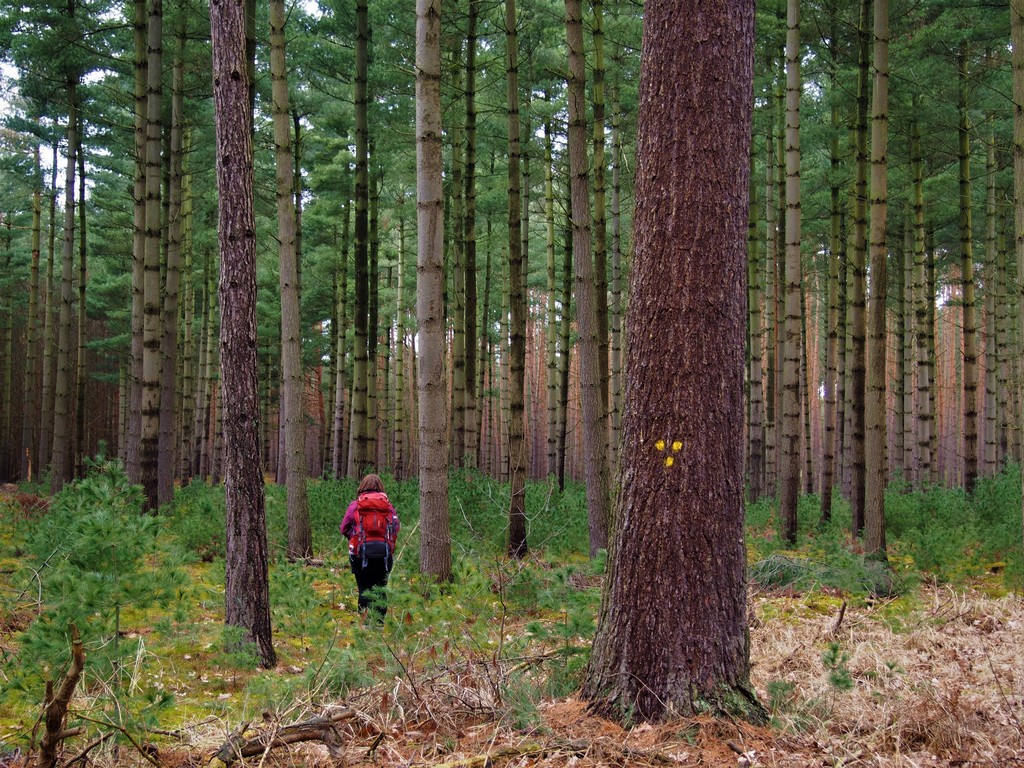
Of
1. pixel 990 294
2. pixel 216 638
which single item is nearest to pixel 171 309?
pixel 216 638

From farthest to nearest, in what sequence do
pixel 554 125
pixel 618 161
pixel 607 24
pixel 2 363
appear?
pixel 2 363
pixel 554 125
pixel 618 161
pixel 607 24

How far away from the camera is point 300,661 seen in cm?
708

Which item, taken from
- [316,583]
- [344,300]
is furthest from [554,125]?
[316,583]

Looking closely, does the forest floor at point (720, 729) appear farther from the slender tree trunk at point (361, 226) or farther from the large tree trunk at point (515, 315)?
the slender tree trunk at point (361, 226)

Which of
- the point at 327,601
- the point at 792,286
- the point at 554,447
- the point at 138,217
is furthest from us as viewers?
the point at 554,447

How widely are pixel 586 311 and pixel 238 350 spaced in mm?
4261

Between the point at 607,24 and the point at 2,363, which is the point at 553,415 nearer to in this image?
the point at 607,24

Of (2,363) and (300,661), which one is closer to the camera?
(300,661)

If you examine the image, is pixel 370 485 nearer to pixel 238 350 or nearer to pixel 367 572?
pixel 367 572

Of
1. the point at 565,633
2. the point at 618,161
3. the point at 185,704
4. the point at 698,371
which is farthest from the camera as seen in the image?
the point at 618,161

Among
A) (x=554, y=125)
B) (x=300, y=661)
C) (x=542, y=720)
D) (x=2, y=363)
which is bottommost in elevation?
(x=300, y=661)

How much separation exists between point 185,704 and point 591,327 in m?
5.67

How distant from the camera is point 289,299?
9.90 metres

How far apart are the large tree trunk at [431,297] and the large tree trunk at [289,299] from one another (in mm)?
2242
